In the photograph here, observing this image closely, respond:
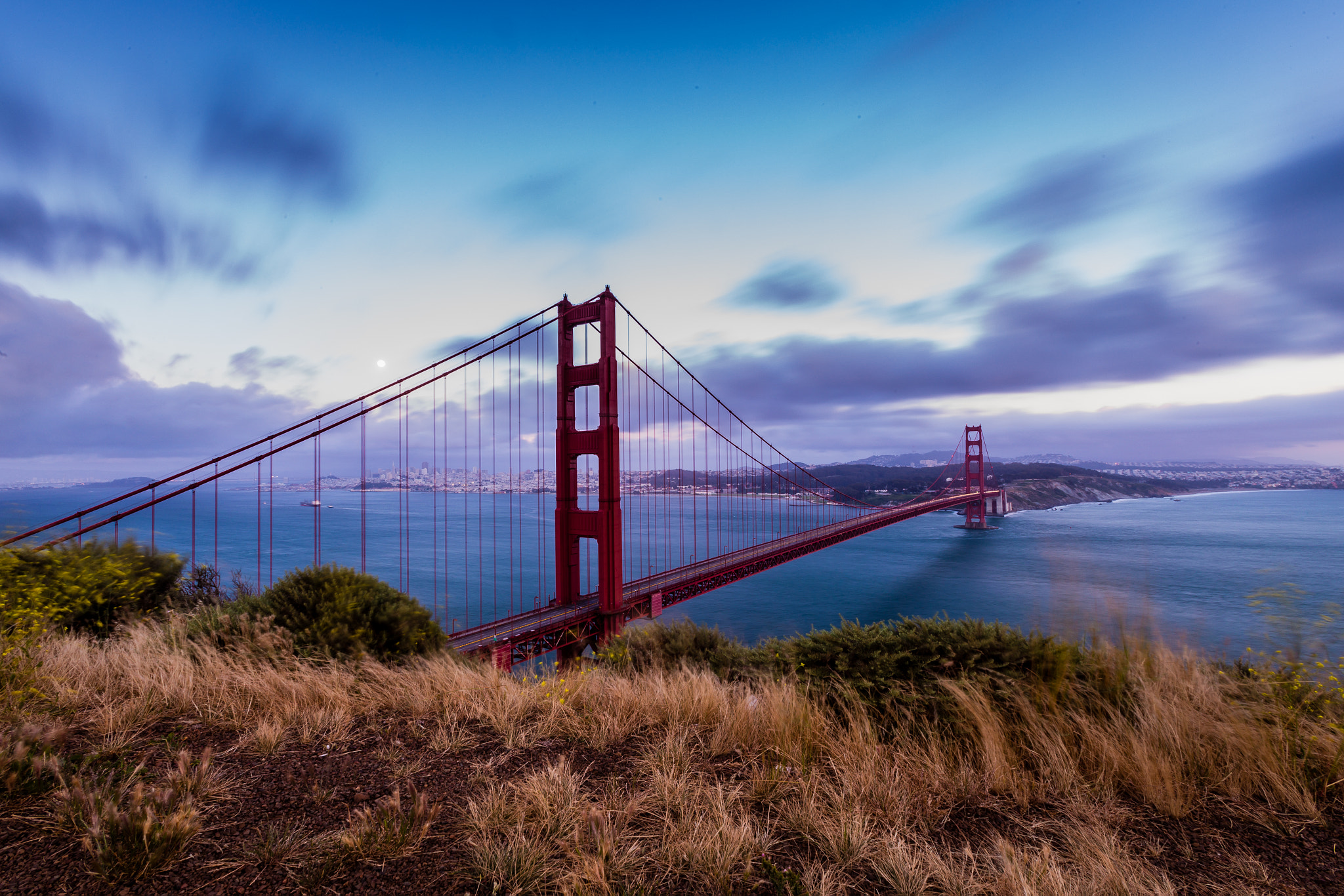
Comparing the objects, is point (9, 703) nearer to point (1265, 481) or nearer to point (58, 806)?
point (58, 806)

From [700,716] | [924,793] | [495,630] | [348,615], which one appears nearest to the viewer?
[924,793]

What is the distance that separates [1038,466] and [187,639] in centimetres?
14868

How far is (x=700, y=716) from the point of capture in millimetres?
4152

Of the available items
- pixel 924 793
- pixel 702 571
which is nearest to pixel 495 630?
pixel 702 571

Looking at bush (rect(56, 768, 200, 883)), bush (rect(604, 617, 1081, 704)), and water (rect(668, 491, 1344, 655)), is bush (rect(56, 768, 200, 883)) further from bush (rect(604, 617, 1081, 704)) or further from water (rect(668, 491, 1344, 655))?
water (rect(668, 491, 1344, 655))

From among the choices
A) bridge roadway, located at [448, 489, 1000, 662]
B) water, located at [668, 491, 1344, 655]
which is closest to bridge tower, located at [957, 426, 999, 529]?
water, located at [668, 491, 1344, 655]

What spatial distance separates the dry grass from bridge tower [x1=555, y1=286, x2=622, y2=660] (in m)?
12.3

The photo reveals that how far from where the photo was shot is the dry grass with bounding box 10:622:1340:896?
7.57 ft

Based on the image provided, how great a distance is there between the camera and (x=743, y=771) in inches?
131

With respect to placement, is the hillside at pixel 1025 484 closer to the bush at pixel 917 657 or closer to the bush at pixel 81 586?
the bush at pixel 917 657

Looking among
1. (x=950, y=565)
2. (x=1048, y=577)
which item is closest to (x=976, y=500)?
(x=950, y=565)

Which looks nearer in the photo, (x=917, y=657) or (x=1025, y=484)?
(x=917, y=657)

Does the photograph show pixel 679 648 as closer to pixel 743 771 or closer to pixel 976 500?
pixel 743 771

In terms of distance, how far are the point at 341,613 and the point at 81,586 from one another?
92.3 inches
